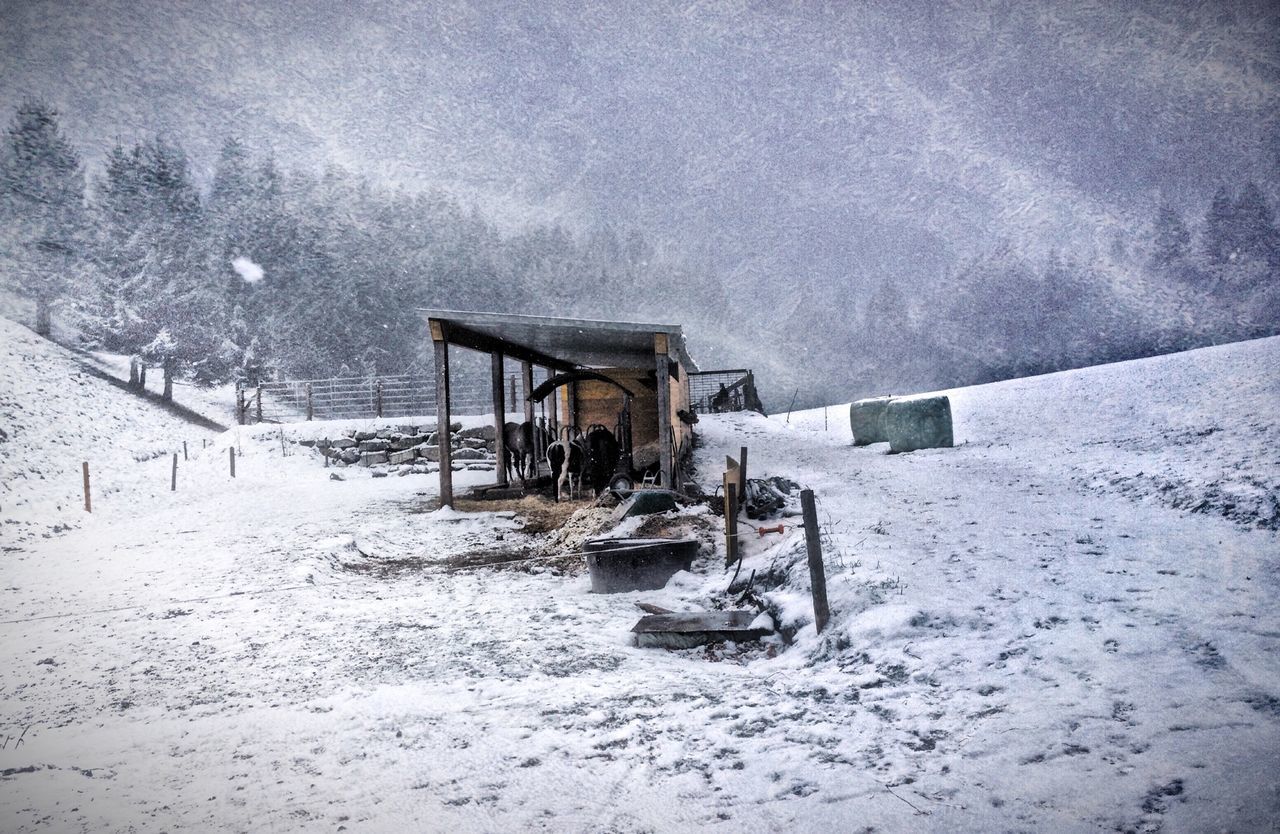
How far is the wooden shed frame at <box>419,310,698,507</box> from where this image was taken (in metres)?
10.3

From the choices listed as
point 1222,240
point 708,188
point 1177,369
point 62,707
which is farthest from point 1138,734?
point 708,188

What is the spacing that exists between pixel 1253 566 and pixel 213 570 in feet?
34.3

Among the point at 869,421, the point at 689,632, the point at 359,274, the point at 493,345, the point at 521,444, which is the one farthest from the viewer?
the point at 359,274

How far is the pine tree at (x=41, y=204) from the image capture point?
25.9 m

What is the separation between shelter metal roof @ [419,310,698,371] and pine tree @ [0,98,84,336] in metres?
26.3

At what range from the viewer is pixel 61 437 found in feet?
49.6

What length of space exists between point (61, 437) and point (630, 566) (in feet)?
58.5

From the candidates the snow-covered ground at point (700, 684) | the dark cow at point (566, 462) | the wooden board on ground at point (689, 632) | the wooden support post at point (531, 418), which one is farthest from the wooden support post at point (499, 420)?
the wooden board on ground at point (689, 632)

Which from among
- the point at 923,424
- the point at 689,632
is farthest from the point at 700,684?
the point at 923,424

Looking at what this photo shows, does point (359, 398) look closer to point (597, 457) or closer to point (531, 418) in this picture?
point (531, 418)

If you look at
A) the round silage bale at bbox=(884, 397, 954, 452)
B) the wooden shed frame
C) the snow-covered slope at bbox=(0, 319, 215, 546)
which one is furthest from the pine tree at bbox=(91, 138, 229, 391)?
the round silage bale at bbox=(884, 397, 954, 452)

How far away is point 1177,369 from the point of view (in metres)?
15.4

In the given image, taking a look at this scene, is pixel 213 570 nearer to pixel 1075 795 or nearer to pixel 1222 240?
pixel 1075 795

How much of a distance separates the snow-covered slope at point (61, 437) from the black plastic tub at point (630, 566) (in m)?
9.54
